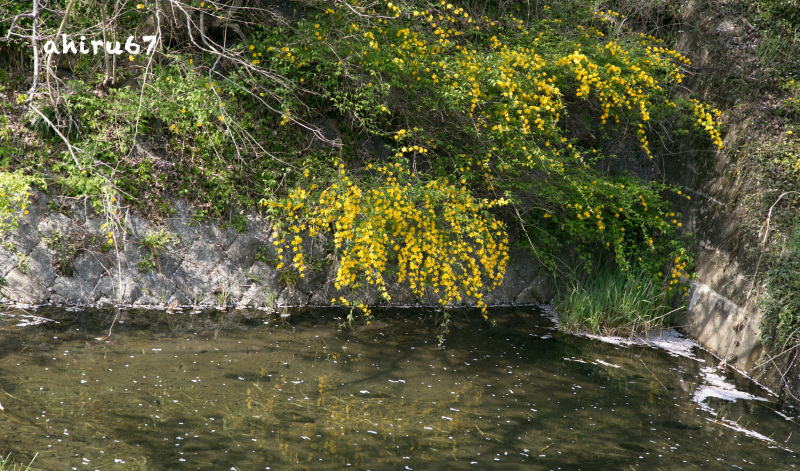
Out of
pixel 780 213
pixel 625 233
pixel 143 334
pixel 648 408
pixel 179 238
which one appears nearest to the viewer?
pixel 648 408

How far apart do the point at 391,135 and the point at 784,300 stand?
388cm

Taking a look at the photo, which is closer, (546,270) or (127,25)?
(127,25)

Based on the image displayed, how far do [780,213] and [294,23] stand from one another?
5.08 m

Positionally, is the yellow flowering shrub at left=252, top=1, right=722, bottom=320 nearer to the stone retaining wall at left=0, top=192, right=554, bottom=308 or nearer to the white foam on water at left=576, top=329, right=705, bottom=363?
the stone retaining wall at left=0, top=192, right=554, bottom=308

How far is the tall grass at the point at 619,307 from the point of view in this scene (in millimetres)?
6223

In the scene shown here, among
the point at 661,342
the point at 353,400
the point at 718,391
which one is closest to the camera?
the point at 353,400

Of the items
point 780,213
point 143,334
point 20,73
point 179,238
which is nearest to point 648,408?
point 780,213

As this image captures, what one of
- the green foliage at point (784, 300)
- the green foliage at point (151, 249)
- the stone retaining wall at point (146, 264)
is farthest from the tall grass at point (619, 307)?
the green foliage at point (151, 249)

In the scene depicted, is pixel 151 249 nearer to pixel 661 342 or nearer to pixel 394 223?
pixel 394 223

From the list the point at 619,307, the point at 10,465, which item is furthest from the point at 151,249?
the point at 619,307

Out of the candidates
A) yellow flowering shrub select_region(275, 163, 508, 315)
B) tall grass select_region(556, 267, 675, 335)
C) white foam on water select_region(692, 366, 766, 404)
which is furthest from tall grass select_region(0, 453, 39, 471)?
tall grass select_region(556, 267, 675, 335)

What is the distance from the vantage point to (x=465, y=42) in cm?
750

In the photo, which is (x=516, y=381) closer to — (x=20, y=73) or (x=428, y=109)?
(x=428, y=109)

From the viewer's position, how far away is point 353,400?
171 inches
